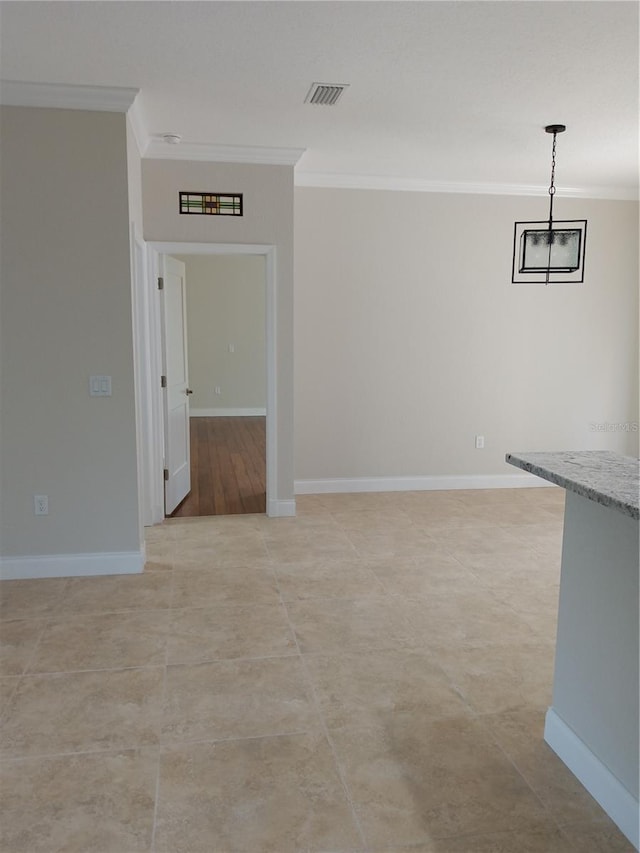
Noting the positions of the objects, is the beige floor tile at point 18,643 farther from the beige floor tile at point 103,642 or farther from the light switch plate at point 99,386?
the light switch plate at point 99,386

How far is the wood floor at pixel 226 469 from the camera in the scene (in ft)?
17.5

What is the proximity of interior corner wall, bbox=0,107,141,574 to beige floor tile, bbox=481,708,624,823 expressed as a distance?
2.34 metres

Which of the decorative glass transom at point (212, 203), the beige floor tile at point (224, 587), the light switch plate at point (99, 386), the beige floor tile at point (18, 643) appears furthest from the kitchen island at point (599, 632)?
the decorative glass transom at point (212, 203)

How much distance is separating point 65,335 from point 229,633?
1.85 meters

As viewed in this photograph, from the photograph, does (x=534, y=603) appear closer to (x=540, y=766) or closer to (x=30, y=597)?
(x=540, y=766)

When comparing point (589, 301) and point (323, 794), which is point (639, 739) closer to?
point (323, 794)

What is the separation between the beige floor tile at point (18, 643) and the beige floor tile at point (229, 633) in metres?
0.62

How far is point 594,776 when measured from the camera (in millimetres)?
2004

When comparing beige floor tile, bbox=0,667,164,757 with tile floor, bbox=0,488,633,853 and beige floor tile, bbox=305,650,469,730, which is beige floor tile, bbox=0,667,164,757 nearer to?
tile floor, bbox=0,488,633,853

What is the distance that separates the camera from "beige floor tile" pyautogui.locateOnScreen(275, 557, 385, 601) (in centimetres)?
355

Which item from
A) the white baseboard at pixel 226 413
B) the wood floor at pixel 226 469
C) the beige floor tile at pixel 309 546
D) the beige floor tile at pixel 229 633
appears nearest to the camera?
the beige floor tile at pixel 229 633

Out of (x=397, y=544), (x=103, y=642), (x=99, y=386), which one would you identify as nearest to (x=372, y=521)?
(x=397, y=544)

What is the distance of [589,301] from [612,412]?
107 cm

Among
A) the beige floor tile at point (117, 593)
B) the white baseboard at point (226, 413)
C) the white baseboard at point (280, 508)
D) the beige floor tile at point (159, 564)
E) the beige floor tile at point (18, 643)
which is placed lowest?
the beige floor tile at point (18, 643)
